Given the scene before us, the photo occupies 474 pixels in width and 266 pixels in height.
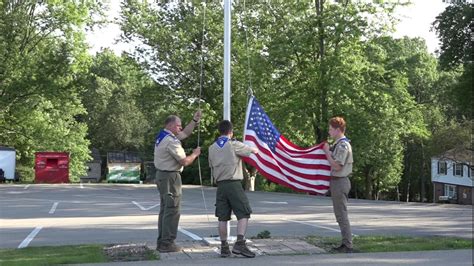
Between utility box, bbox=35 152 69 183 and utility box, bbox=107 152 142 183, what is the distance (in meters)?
16.1

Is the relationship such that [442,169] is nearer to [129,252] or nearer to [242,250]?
[242,250]

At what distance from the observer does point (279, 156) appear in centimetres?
1002

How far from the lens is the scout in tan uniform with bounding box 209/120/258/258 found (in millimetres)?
8367

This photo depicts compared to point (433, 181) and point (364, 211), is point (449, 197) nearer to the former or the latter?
point (433, 181)

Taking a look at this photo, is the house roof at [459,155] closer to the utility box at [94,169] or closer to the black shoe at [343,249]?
the black shoe at [343,249]

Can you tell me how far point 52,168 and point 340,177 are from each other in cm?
2955

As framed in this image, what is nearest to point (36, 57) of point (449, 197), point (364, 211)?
point (364, 211)

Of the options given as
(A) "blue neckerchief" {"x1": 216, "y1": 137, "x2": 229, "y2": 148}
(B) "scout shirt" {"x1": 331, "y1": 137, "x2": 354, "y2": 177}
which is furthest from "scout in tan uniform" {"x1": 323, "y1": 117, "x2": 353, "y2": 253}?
(A) "blue neckerchief" {"x1": 216, "y1": 137, "x2": 229, "y2": 148}

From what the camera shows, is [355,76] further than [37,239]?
Yes

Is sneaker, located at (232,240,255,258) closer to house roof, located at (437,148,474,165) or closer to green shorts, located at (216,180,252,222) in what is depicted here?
green shorts, located at (216,180,252,222)

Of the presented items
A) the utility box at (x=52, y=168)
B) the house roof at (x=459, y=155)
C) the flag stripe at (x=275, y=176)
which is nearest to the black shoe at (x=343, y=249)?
the flag stripe at (x=275, y=176)

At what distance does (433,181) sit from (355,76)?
145ft

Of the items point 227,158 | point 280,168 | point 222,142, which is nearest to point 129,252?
point 227,158

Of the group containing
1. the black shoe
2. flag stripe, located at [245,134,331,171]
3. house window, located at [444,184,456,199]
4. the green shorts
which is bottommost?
house window, located at [444,184,456,199]
